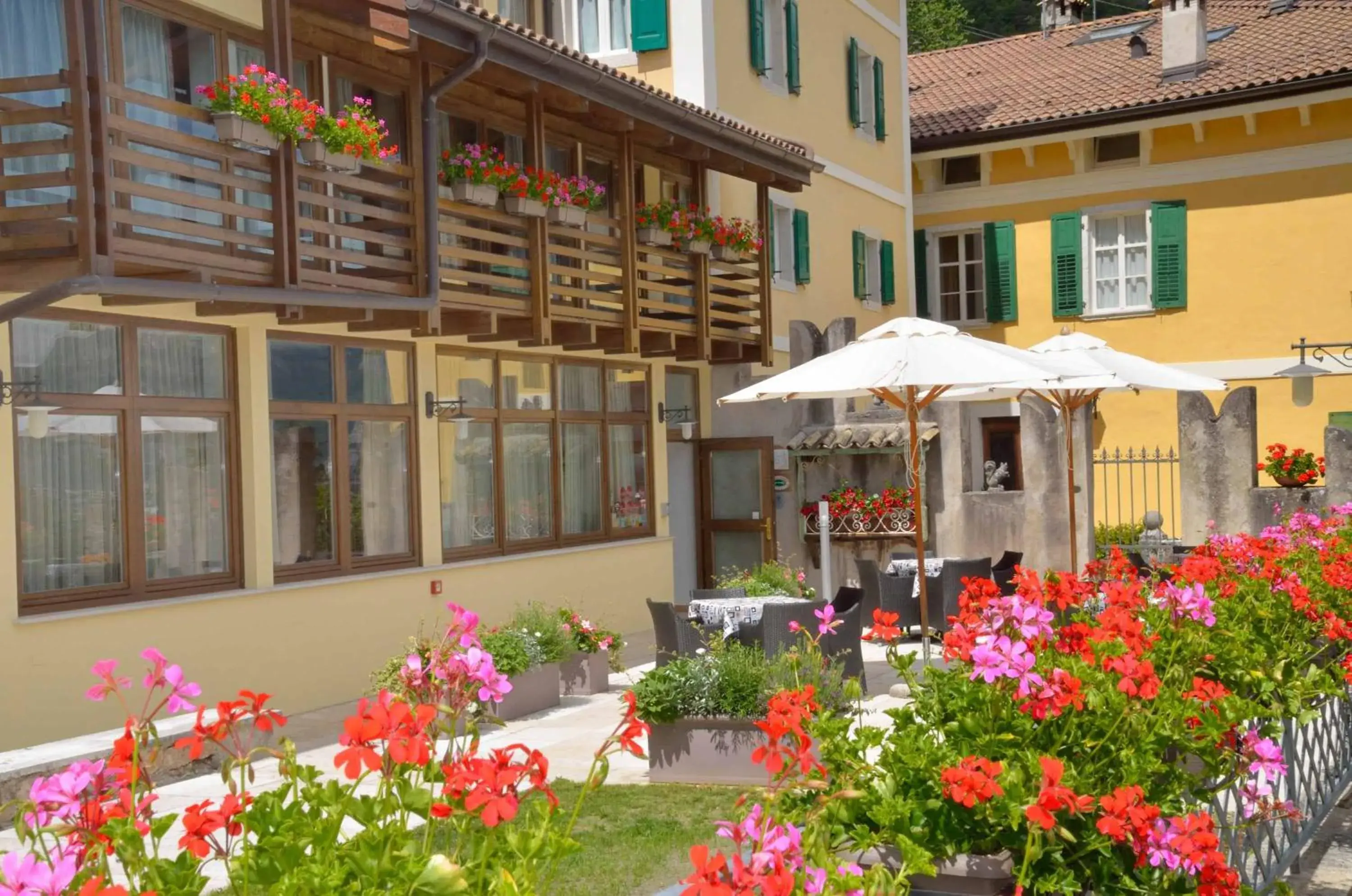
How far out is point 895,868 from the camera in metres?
3.48

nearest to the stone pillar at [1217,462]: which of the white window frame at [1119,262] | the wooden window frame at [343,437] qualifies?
the white window frame at [1119,262]

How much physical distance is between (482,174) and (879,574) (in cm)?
532

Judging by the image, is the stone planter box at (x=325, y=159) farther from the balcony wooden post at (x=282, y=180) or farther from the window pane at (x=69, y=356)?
the window pane at (x=69, y=356)

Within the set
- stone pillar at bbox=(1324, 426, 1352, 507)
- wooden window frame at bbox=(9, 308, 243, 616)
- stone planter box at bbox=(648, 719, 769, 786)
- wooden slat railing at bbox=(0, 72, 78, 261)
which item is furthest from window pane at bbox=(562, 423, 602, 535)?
stone pillar at bbox=(1324, 426, 1352, 507)

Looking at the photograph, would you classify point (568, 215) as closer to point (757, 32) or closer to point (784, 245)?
point (757, 32)

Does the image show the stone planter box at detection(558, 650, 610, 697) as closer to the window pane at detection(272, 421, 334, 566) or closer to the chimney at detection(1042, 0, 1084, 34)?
the window pane at detection(272, 421, 334, 566)

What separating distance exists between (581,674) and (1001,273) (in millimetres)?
14048

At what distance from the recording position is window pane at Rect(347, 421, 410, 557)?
1291 centimetres

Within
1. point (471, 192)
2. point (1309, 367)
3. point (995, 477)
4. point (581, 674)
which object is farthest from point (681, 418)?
point (1309, 367)

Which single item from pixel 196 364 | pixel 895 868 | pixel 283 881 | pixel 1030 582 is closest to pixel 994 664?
pixel 895 868

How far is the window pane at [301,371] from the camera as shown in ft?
39.5

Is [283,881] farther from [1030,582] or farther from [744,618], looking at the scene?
[744,618]

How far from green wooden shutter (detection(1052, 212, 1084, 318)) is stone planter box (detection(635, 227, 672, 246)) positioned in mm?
9562

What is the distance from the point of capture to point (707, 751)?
28.0ft
